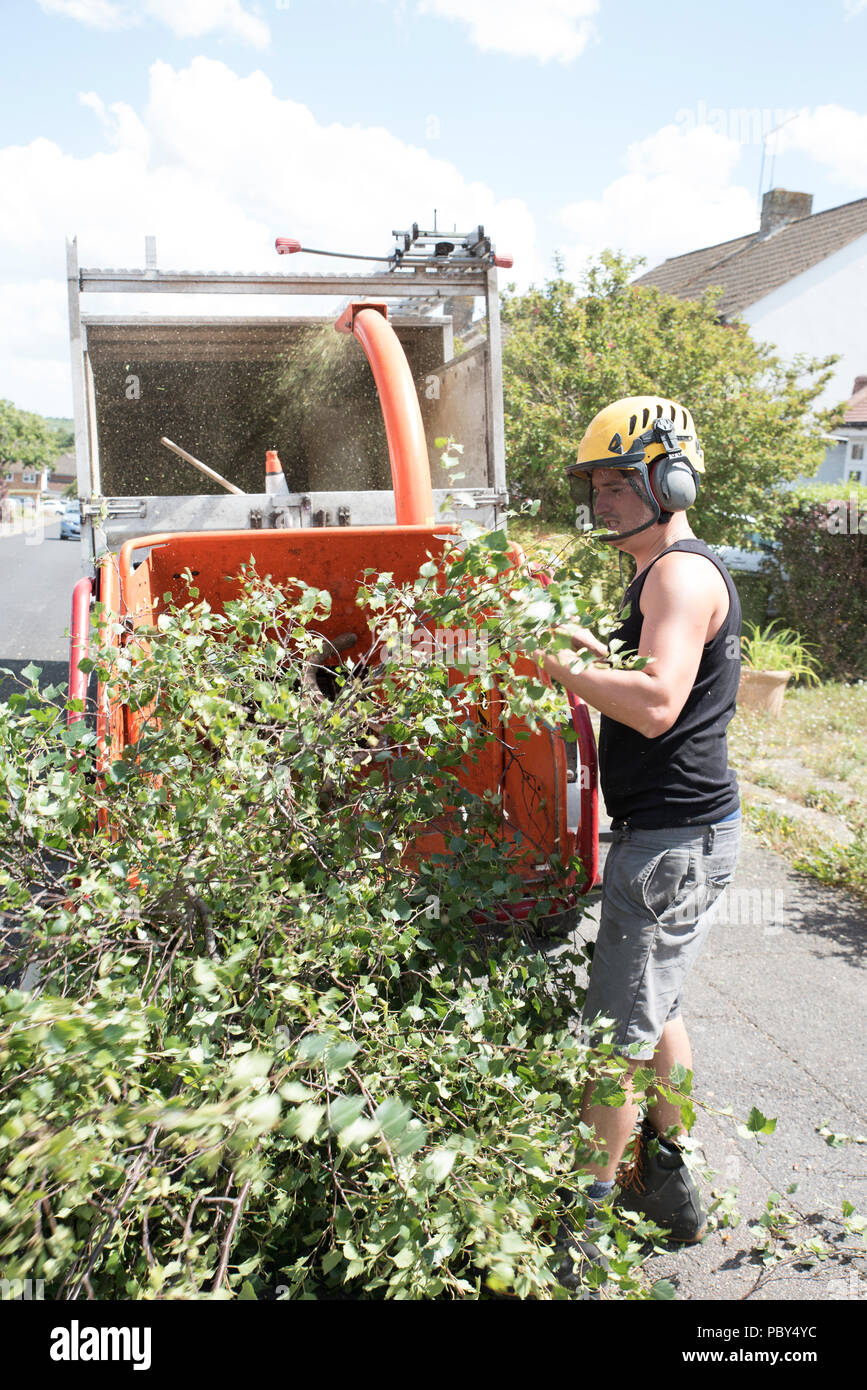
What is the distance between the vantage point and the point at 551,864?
9.52 ft

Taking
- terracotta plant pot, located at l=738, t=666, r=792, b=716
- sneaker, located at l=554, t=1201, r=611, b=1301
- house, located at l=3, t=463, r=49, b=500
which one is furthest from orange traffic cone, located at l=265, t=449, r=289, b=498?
house, located at l=3, t=463, r=49, b=500

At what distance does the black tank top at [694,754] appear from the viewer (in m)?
2.24

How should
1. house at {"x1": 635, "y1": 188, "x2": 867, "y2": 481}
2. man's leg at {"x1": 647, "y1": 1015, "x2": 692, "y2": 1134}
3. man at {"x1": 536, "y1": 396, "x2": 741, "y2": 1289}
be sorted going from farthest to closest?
house at {"x1": 635, "y1": 188, "x2": 867, "y2": 481} → man's leg at {"x1": 647, "y1": 1015, "x2": 692, "y2": 1134} → man at {"x1": 536, "y1": 396, "x2": 741, "y2": 1289}

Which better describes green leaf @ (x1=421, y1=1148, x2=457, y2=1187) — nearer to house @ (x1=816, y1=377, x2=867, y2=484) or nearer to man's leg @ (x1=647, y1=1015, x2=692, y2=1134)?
man's leg @ (x1=647, y1=1015, x2=692, y2=1134)

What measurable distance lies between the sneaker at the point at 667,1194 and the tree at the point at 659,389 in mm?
8172

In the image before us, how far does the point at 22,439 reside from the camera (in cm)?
7731

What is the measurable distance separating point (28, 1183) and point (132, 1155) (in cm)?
27

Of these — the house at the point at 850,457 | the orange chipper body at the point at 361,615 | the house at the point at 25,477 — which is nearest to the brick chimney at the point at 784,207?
the house at the point at 850,457

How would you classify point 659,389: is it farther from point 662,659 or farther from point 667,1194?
point 667,1194

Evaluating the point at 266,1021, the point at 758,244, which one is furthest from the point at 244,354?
the point at 758,244

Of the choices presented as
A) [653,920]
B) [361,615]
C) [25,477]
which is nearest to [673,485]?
[653,920]

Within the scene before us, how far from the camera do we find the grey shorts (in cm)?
227

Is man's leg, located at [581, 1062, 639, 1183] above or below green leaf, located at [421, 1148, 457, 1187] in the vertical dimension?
below

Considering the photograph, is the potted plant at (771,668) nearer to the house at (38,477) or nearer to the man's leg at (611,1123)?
the man's leg at (611,1123)
